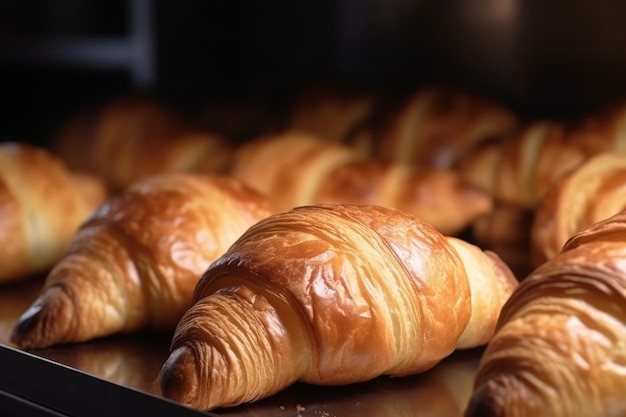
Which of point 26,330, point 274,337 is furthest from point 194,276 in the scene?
point 274,337

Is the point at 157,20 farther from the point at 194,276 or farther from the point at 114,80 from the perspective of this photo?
the point at 194,276

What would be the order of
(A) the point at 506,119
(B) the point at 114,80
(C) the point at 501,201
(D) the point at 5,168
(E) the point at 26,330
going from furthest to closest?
(B) the point at 114,80 → (A) the point at 506,119 → (C) the point at 501,201 → (D) the point at 5,168 → (E) the point at 26,330

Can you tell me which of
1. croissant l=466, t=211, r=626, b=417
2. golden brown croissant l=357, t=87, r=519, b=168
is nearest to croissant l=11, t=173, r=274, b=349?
croissant l=466, t=211, r=626, b=417

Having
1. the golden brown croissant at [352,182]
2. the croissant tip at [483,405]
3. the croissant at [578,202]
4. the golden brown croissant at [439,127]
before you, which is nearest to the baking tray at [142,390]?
the croissant tip at [483,405]

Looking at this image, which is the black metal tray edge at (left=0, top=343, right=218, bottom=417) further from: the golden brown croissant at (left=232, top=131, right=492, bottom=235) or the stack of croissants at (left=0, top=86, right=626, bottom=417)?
the golden brown croissant at (left=232, top=131, right=492, bottom=235)

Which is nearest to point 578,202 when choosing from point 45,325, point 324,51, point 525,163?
point 525,163

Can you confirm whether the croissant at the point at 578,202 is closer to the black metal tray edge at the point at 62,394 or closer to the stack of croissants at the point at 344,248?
the stack of croissants at the point at 344,248
